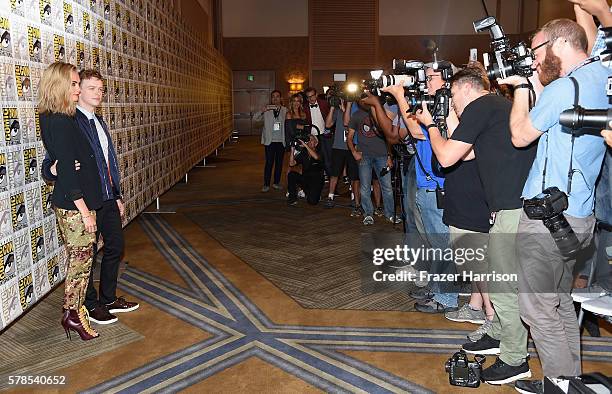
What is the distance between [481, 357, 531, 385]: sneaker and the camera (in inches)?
106

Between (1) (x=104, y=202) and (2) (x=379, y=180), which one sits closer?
(1) (x=104, y=202)

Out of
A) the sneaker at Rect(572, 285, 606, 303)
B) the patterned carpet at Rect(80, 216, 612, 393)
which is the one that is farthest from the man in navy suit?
the sneaker at Rect(572, 285, 606, 303)

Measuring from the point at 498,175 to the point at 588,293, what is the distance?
85 cm

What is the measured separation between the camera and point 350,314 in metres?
3.64

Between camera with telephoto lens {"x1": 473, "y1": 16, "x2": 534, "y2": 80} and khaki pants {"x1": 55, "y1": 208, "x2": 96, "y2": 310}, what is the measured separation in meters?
2.25

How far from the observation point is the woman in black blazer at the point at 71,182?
2998mm

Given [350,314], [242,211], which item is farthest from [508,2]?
[350,314]

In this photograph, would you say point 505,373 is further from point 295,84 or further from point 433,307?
point 295,84

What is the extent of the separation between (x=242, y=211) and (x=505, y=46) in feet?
16.6

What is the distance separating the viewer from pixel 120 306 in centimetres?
373

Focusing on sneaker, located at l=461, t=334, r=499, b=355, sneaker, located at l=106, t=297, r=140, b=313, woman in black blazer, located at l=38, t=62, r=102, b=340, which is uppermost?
woman in black blazer, located at l=38, t=62, r=102, b=340

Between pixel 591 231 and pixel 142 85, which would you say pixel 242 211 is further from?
pixel 591 231

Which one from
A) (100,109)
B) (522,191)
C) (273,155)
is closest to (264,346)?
(522,191)

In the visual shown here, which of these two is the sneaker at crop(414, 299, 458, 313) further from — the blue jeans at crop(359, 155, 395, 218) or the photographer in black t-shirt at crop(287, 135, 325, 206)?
the photographer in black t-shirt at crop(287, 135, 325, 206)
